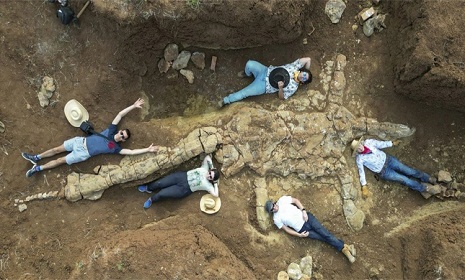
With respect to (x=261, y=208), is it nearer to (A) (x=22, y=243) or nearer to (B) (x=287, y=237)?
(B) (x=287, y=237)

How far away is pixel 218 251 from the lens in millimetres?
5332

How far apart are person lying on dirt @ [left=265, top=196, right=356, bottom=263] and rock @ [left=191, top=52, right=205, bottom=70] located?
8.41 ft

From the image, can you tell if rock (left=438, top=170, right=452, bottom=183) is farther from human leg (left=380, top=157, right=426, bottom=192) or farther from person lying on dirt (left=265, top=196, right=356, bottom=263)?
person lying on dirt (left=265, top=196, right=356, bottom=263)

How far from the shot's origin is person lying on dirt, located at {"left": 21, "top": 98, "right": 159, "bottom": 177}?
5926 mm

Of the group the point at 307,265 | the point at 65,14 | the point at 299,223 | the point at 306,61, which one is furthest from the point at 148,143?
the point at 307,265

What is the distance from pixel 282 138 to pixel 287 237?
1.50 meters

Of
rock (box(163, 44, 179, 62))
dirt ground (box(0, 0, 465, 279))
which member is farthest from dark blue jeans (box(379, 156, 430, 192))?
rock (box(163, 44, 179, 62))

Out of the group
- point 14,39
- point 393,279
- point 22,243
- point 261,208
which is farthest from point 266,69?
point 22,243

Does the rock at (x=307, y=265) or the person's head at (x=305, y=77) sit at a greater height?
the person's head at (x=305, y=77)

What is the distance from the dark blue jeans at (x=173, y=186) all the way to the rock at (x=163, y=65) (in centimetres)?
183

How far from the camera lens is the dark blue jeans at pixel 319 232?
578 centimetres

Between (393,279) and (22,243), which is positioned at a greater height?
(22,243)

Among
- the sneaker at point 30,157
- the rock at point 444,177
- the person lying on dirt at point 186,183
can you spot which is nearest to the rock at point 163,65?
the person lying on dirt at point 186,183

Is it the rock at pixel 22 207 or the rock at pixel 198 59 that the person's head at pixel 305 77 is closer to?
the rock at pixel 198 59
